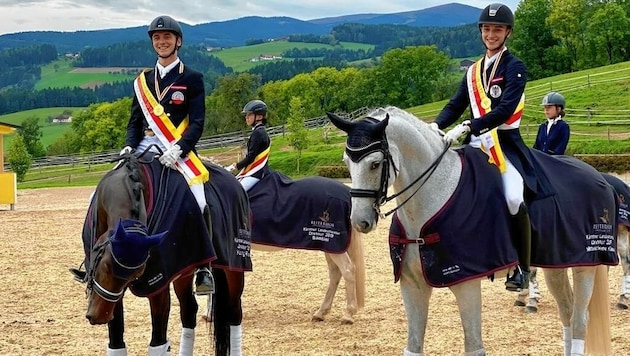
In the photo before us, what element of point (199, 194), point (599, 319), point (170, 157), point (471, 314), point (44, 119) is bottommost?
point (44, 119)

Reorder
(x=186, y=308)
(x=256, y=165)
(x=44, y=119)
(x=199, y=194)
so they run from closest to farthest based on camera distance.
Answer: (x=199, y=194), (x=186, y=308), (x=256, y=165), (x=44, y=119)

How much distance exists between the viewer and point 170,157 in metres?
5.57

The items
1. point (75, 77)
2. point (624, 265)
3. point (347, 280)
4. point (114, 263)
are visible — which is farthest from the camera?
point (75, 77)

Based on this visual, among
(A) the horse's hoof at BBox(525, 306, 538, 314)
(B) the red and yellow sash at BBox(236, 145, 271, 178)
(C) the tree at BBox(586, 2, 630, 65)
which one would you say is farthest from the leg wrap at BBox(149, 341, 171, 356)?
(C) the tree at BBox(586, 2, 630, 65)

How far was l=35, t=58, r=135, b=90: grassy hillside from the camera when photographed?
159 metres

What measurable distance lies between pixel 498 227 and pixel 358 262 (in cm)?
422

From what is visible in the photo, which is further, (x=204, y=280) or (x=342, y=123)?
(x=204, y=280)

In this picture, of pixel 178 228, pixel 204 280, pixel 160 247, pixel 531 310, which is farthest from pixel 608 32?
pixel 160 247

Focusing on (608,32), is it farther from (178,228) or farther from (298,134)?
(178,228)

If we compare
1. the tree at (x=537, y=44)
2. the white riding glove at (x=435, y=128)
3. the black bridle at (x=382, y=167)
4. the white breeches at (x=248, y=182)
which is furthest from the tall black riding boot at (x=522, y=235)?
the tree at (x=537, y=44)

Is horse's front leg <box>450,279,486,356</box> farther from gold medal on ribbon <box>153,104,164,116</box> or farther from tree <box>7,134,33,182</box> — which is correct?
tree <box>7,134,33,182</box>

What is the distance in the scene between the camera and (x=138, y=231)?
15.1ft

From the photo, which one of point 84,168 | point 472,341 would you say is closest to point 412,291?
point 472,341

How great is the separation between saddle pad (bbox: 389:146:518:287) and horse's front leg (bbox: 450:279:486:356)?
4.0 inches
